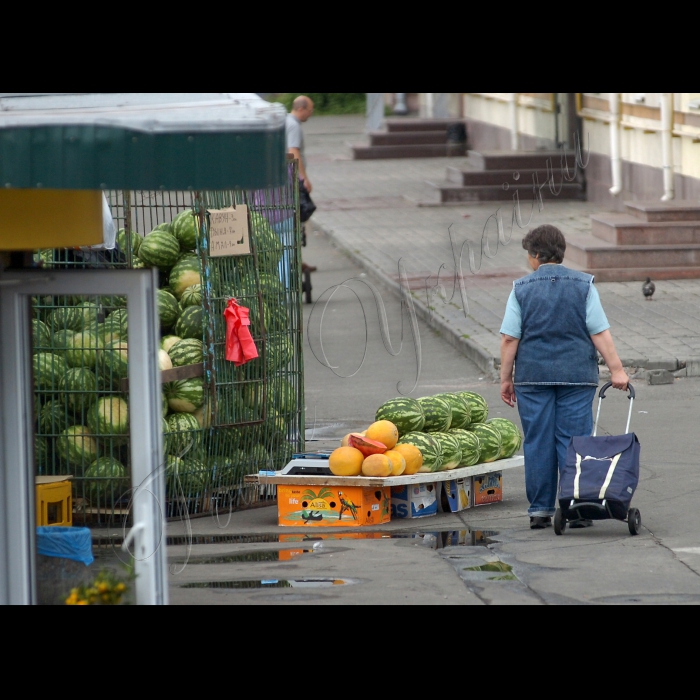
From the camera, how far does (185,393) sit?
25.1ft

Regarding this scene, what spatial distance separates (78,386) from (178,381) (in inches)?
24.6

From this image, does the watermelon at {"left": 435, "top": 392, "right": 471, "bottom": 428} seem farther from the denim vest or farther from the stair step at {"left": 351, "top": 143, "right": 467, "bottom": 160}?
the stair step at {"left": 351, "top": 143, "right": 467, "bottom": 160}

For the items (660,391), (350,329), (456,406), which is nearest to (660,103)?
(350,329)

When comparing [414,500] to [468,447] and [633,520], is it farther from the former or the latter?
[633,520]

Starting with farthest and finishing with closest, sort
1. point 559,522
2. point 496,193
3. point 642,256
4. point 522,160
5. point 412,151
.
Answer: point 412,151 → point 522,160 → point 496,193 → point 642,256 → point 559,522

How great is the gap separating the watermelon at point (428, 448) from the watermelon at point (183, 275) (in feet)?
5.59

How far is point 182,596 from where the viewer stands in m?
6.07

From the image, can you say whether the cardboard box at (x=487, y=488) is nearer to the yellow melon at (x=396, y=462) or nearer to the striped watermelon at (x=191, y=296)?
the yellow melon at (x=396, y=462)

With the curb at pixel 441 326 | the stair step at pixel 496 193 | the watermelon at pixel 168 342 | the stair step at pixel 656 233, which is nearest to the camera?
the watermelon at pixel 168 342

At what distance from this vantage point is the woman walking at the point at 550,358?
706 cm

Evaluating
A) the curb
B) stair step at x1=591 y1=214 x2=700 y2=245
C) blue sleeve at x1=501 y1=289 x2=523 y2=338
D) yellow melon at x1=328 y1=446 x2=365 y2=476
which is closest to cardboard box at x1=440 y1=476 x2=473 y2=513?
yellow melon at x1=328 y1=446 x2=365 y2=476

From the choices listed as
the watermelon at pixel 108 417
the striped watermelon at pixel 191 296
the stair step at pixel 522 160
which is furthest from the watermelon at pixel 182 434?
the stair step at pixel 522 160

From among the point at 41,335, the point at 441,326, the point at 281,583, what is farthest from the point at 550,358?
the point at 441,326

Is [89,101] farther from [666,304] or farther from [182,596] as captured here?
[666,304]
